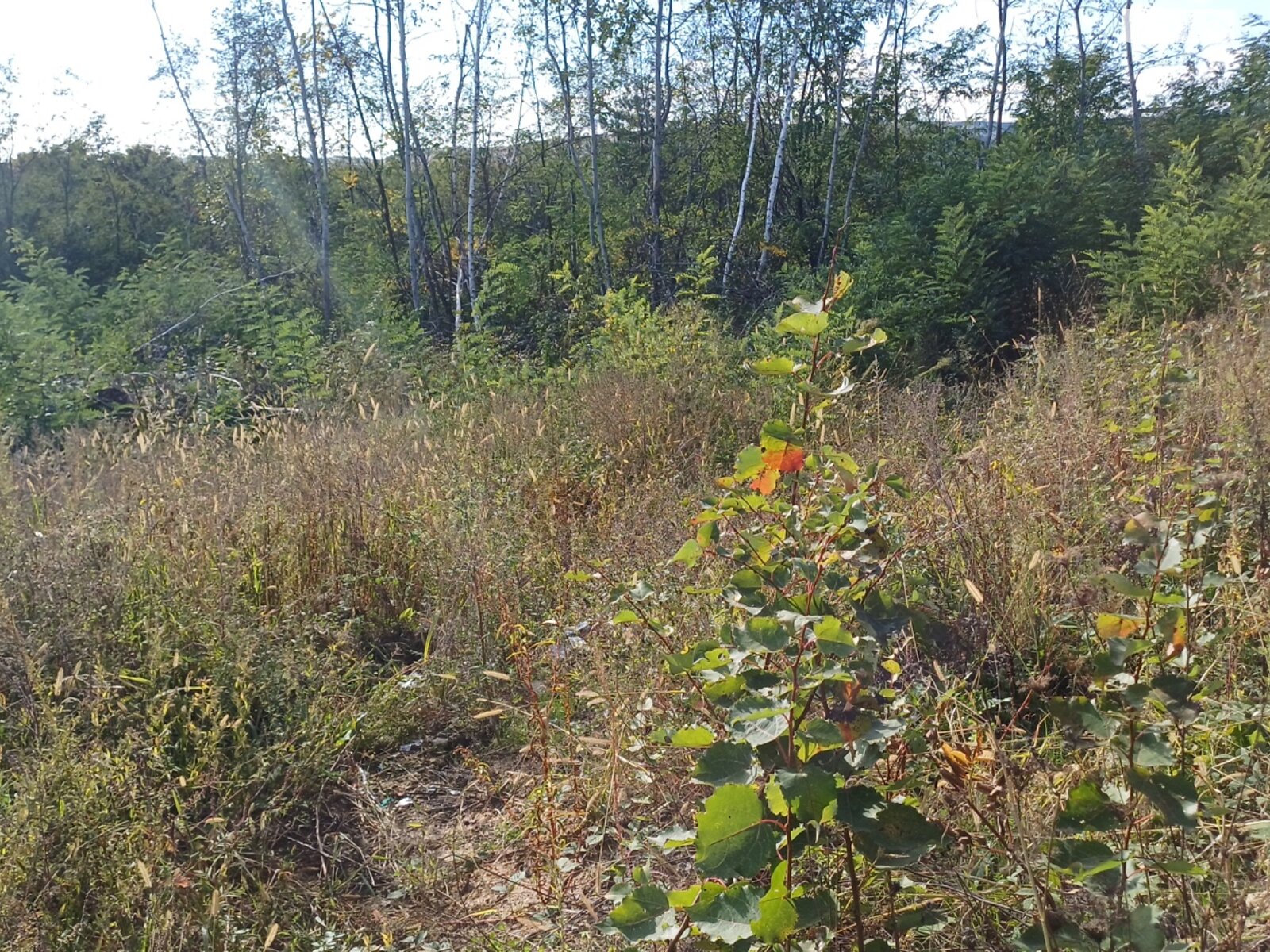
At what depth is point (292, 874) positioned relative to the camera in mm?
2346

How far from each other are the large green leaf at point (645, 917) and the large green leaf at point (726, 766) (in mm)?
223

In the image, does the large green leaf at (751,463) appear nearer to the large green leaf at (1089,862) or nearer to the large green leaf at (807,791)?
the large green leaf at (807,791)

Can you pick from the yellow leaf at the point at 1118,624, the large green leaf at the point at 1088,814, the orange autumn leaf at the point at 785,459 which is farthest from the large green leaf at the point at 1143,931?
the orange autumn leaf at the point at 785,459

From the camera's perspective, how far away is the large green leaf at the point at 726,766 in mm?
1345

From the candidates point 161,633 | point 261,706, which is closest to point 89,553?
point 161,633

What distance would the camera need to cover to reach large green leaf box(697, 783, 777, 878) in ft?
4.28

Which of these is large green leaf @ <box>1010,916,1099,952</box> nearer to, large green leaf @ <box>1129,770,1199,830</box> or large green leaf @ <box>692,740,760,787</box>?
large green leaf @ <box>1129,770,1199,830</box>

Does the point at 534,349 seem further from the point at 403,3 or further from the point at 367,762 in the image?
the point at 367,762

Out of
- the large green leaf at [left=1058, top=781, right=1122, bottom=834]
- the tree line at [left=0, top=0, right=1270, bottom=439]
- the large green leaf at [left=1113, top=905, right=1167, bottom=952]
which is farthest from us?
the tree line at [left=0, top=0, right=1270, bottom=439]

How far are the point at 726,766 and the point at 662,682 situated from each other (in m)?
1.19

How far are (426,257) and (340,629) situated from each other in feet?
36.9

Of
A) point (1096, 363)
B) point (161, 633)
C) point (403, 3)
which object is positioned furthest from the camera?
point (403, 3)

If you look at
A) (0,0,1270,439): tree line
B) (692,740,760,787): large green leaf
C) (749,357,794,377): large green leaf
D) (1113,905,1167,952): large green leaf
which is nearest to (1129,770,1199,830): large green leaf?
(1113,905,1167,952): large green leaf

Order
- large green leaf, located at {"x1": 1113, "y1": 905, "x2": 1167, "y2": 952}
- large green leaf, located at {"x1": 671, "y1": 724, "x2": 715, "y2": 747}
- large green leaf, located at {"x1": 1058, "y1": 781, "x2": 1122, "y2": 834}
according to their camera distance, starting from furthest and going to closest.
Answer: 1. large green leaf, located at {"x1": 671, "y1": 724, "x2": 715, "y2": 747}
2. large green leaf, located at {"x1": 1058, "y1": 781, "x2": 1122, "y2": 834}
3. large green leaf, located at {"x1": 1113, "y1": 905, "x2": 1167, "y2": 952}
